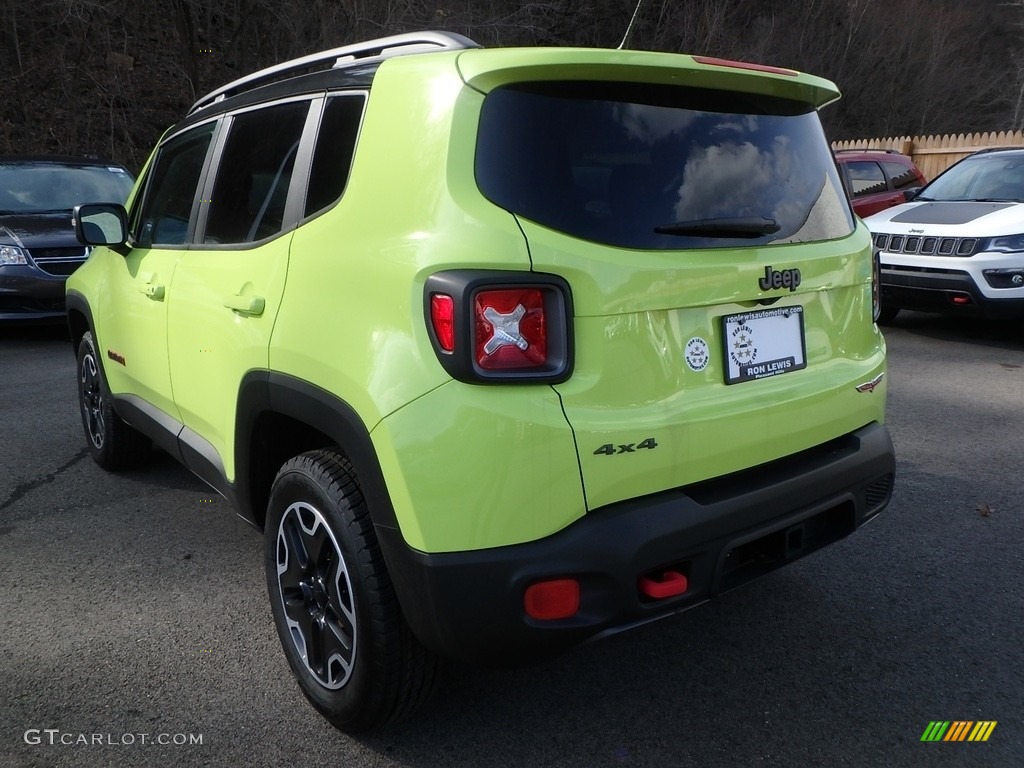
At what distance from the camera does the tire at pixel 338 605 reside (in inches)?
83.8

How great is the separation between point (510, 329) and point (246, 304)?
41.9 inches

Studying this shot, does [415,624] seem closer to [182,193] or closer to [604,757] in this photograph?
[604,757]

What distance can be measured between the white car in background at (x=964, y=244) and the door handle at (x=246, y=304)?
639 cm

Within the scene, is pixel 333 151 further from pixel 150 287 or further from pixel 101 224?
pixel 101 224

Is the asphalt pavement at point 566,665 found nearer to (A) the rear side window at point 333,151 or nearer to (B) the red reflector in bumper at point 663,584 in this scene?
(B) the red reflector in bumper at point 663,584

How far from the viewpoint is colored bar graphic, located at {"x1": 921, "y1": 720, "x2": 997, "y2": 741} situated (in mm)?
2324

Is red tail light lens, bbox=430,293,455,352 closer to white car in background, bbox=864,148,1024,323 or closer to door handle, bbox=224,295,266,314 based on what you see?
door handle, bbox=224,295,266,314

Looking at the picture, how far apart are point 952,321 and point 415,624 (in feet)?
27.6

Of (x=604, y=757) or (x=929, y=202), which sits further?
(x=929, y=202)

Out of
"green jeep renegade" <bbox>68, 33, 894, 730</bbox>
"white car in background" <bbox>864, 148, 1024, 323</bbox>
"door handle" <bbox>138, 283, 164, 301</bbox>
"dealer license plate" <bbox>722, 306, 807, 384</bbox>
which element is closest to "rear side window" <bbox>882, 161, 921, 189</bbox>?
"white car in background" <bbox>864, 148, 1024, 323</bbox>

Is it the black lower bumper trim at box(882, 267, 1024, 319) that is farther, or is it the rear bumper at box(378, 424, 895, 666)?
the black lower bumper trim at box(882, 267, 1024, 319)

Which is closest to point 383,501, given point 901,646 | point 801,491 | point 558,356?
point 558,356

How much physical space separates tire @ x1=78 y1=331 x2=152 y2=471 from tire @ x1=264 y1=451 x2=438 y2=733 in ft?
7.07

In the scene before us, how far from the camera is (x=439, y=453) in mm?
1884
